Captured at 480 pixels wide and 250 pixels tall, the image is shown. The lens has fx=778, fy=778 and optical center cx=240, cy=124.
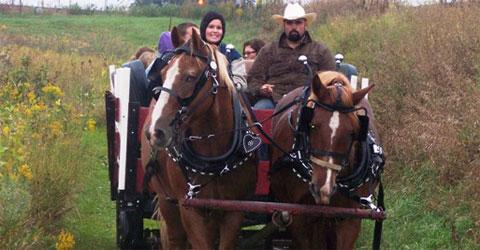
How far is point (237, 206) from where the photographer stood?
4984 mm

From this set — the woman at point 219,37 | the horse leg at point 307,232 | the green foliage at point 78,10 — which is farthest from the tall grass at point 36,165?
the green foliage at point 78,10

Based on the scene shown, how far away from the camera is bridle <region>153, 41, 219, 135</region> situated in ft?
15.8

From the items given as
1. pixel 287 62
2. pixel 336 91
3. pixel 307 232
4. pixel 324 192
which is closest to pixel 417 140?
pixel 287 62

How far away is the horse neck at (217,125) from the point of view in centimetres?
518

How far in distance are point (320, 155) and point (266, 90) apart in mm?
2025

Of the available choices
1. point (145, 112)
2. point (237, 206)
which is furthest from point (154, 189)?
point (237, 206)

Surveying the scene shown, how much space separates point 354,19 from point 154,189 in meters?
11.4

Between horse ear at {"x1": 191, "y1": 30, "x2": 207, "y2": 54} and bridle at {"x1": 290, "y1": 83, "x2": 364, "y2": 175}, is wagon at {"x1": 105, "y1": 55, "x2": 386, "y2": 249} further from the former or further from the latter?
horse ear at {"x1": 191, "y1": 30, "x2": 207, "y2": 54}

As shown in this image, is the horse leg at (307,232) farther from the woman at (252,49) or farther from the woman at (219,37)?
the woman at (252,49)

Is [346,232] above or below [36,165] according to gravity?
above

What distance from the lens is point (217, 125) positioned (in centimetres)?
523

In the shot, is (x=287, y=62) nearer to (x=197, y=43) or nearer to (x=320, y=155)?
(x=197, y=43)

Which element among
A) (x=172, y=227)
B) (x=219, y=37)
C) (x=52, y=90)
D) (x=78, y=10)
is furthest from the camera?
(x=78, y=10)

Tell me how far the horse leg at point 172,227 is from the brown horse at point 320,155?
0.80 metres
